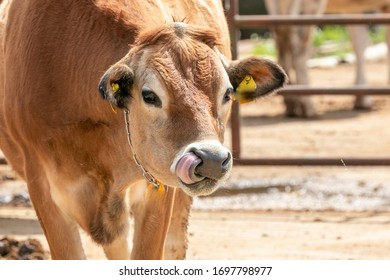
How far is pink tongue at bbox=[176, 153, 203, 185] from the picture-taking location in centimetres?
459

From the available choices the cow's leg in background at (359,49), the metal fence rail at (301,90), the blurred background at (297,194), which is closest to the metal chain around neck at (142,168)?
the blurred background at (297,194)

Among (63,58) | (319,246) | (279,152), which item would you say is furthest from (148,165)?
(279,152)

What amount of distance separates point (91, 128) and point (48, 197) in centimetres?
44

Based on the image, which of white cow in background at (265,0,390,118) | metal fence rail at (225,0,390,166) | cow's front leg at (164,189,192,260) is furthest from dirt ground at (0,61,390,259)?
cow's front leg at (164,189,192,260)

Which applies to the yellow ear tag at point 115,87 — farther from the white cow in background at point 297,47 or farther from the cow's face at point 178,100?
the white cow in background at point 297,47

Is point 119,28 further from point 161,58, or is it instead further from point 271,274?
point 271,274

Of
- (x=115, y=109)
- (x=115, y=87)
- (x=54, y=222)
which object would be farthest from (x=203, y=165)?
(x=54, y=222)

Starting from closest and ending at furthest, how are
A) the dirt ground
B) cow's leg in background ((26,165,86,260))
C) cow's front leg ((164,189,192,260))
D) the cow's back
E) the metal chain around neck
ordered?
the metal chain around neck < the cow's back < cow's leg in background ((26,165,86,260)) < cow's front leg ((164,189,192,260)) < the dirt ground

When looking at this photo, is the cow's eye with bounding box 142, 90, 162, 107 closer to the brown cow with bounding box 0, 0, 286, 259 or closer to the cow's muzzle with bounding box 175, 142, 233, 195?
the brown cow with bounding box 0, 0, 286, 259

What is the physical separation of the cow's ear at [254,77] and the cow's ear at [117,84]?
0.46 meters

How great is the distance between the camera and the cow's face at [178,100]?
183 inches

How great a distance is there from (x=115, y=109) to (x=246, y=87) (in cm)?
59

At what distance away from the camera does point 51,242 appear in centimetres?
563

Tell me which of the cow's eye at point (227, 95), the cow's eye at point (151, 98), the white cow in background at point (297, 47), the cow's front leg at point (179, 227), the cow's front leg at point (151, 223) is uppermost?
the cow's eye at point (151, 98)
